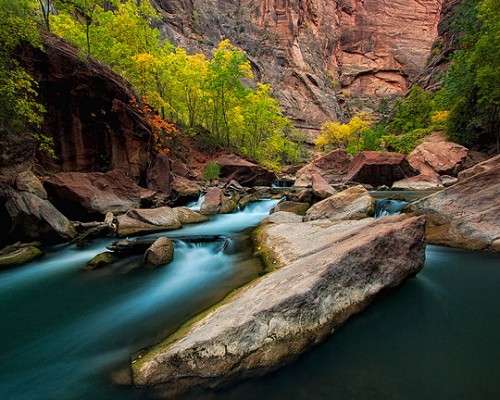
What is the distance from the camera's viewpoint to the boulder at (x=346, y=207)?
25.3 ft

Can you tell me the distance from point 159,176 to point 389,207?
11844 mm

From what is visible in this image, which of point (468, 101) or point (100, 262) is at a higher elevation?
point (468, 101)

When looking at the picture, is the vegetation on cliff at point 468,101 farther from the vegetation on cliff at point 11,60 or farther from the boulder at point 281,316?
the vegetation on cliff at point 11,60

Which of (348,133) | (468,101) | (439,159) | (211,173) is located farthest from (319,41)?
(211,173)

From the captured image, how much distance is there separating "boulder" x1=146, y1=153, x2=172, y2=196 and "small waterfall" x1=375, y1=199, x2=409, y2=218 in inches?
420

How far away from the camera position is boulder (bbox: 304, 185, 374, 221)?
772cm

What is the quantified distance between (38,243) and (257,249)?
21.9 ft

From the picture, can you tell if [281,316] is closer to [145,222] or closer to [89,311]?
[89,311]

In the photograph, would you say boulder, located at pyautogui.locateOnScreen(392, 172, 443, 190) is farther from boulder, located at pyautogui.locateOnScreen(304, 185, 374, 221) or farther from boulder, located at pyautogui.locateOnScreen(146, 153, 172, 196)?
boulder, located at pyautogui.locateOnScreen(146, 153, 172, 196)

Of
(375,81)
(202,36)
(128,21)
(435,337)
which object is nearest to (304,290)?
(435,337)

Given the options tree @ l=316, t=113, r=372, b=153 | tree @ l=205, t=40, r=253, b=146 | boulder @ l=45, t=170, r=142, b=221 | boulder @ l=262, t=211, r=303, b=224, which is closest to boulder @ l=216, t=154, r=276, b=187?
tree @ l=205, t=40, r=253, b=146

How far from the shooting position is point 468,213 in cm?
607

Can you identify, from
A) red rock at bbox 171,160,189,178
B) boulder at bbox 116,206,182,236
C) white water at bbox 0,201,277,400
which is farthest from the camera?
red rock at bbox 171,160,189,178

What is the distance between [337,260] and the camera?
3361 mm
